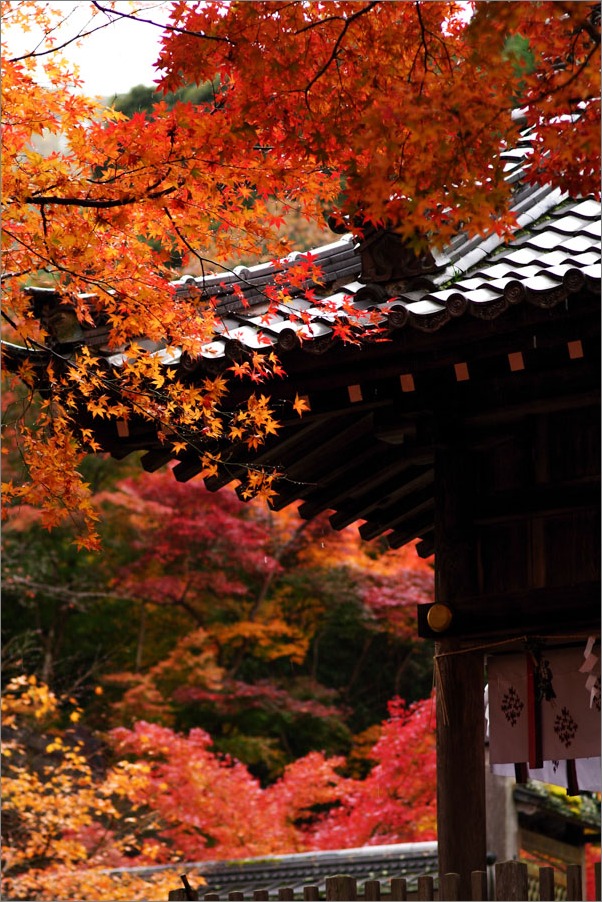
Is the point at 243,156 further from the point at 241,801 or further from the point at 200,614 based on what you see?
the point at 200,614

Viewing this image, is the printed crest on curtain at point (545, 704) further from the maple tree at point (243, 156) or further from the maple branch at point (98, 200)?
the maple branch at point (98, 200)

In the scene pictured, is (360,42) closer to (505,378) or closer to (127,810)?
(505,378)

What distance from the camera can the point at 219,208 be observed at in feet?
15.0

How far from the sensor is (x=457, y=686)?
4871mm

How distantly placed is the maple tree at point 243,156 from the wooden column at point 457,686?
84cm

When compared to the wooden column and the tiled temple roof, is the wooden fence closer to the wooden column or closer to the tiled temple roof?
the wooden column

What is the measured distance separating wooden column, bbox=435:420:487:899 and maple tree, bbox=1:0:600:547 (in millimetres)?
839

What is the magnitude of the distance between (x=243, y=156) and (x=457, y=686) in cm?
246

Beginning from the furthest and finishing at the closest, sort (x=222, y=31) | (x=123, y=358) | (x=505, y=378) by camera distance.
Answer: (x=123, y=358), (x=505, y=378), (x=222, y=31)

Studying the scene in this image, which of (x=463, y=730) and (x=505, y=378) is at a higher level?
(x=505, y=378)

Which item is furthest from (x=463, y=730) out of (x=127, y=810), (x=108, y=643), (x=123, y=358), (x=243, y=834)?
(x=108, y=643)

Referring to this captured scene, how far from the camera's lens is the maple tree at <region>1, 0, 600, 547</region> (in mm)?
3688

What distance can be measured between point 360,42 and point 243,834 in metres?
12.2

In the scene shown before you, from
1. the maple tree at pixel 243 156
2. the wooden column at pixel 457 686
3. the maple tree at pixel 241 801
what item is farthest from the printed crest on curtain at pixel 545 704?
the maple tree at pixel 241 801
